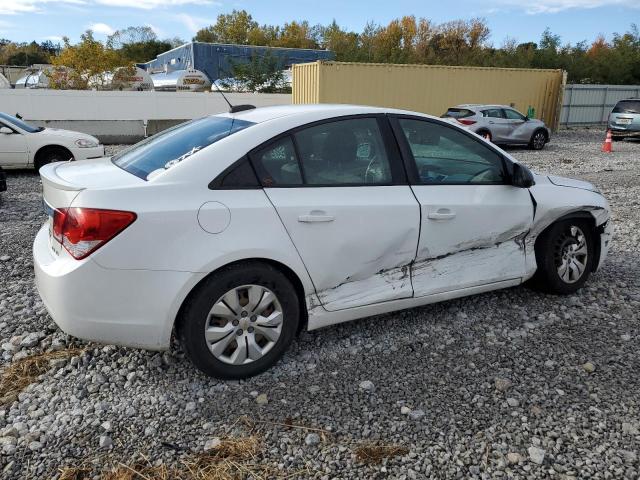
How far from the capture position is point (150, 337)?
2.84 meters

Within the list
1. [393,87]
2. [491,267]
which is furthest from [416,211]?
[393,87]

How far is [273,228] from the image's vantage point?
2967mm

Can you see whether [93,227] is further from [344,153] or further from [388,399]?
[388,399]

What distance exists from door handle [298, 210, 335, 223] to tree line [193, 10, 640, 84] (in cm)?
3682

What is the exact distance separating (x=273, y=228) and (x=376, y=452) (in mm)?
1276

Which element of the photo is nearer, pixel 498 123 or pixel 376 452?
pixel 376 452

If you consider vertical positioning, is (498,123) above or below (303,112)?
below

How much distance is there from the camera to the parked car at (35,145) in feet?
33.8

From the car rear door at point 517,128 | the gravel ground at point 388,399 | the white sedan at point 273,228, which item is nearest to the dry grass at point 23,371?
the gravel ground at point 388,399

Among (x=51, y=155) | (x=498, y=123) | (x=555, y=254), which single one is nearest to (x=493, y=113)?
(x=498, y=123)

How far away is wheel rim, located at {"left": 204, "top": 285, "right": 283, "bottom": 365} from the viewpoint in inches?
116

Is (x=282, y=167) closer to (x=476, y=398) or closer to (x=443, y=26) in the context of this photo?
(x=476, y=398)

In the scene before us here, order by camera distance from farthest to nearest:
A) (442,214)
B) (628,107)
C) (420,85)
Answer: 1. (420,85)
2. (628,107)
3. (442,214)

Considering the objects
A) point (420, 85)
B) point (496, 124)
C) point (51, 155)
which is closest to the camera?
point (51, 155)
